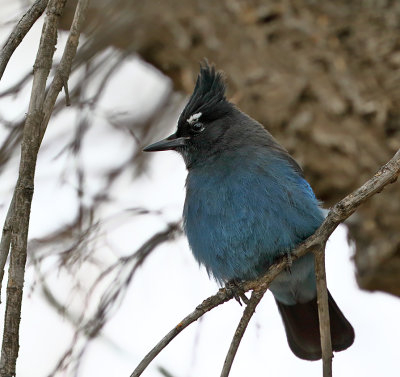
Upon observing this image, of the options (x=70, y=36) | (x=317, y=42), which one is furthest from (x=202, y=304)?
(x=317, y=42)

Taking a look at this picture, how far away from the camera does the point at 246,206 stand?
4109 millimetres

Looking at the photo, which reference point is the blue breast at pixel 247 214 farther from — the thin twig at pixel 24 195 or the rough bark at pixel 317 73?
the thin twig at pixel 24 195

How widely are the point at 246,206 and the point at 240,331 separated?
130cm

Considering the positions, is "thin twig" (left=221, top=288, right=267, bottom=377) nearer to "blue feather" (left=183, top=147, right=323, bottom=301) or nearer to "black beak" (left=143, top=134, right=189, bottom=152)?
"blue feather" (left=183, top=147, right=323, bottom=301)

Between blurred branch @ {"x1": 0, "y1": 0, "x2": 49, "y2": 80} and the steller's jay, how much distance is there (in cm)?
157

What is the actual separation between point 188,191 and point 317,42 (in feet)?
6.17

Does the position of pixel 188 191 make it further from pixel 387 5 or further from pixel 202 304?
pixel 387 5

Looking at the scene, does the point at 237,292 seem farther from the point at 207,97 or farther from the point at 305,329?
the point at 207,97

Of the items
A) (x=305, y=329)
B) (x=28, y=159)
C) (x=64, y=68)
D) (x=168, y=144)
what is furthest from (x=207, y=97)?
(x=28, y=159)

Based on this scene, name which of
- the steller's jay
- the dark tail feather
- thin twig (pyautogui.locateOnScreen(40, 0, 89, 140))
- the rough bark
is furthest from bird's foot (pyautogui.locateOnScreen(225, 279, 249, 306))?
the rough bark

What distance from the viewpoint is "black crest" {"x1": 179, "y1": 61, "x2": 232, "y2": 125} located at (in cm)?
470

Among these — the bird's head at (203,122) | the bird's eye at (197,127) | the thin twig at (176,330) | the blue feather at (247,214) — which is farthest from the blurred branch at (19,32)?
the bird's eye at (197,127)

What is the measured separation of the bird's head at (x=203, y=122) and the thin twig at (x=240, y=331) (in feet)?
5.47

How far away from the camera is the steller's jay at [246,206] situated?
4066mm
